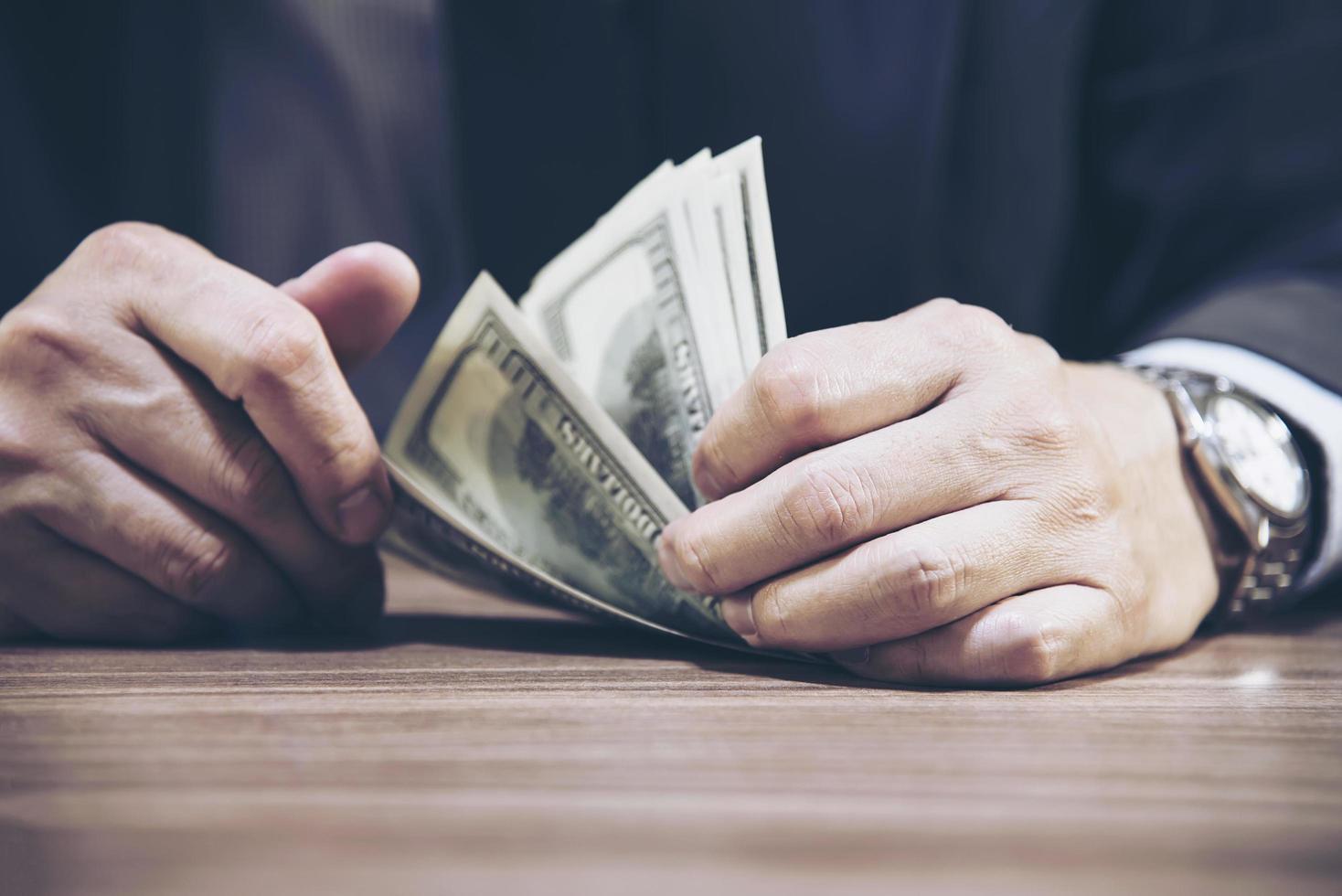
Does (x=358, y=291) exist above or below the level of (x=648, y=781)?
above

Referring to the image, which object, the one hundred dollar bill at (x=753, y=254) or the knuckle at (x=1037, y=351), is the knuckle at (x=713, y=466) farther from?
the knuckle at (x=1037, y=351)

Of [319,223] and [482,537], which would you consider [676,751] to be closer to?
[482,537]

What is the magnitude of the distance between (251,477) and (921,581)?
1.41 ft

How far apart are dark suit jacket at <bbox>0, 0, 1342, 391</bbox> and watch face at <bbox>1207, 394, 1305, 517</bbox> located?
16cm

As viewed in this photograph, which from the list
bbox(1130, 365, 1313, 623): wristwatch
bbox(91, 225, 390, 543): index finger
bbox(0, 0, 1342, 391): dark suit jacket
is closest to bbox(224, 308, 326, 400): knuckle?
bbox(91, 225, 390, 543): index finger

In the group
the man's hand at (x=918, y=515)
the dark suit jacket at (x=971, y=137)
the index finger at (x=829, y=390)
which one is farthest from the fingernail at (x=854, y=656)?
the dark suit jacket at (x=971, y=137)

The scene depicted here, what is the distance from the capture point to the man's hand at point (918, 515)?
1.62ft

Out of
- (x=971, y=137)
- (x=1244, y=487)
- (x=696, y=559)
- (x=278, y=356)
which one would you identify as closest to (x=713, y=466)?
(x=696, y=559)

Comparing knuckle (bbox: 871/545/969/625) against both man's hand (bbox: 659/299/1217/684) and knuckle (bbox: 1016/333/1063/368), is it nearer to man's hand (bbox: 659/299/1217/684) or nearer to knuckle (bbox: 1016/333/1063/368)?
man's hand (bbox: 659/299/1217/684)

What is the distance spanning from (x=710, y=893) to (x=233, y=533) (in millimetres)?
502

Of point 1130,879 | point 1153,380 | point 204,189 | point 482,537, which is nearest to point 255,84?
point 204,189

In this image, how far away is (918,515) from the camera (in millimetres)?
508

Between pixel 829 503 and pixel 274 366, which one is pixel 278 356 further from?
pixel 829 503

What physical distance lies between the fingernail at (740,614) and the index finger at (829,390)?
65 millimetres
